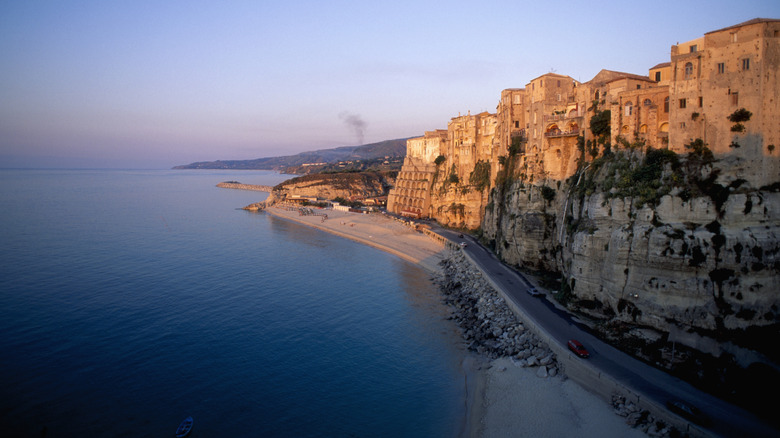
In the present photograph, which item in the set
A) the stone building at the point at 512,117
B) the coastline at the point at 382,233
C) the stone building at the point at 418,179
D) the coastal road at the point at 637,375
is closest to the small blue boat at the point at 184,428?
the coastal road at the point at 637,375

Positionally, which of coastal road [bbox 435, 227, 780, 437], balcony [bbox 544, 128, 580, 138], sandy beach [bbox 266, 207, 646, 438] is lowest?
sandy beach [bbox 266, 207, 646, 438]

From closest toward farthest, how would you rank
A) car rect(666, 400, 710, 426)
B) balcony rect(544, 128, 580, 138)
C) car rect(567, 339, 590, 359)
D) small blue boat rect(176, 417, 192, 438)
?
car rect(666, 400, 710, 426) → small blue boat rect(176, 417, 192, 438) → car rect(567, 339, 590, 359) → balcony rect(544, 128, 580, 138)

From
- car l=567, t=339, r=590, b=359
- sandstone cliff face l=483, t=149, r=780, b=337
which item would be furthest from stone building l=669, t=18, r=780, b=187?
car l=567, t=339, r=590, b=359

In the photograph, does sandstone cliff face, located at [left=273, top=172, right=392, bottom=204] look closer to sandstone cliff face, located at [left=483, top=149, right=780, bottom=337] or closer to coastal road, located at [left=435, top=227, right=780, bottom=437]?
coastal road, located at [left=435, top=227, right=780, bottom=437]

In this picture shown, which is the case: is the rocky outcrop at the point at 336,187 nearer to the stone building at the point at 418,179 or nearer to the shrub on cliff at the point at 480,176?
the stone building at the point at 418,179

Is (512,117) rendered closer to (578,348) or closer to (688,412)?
(578,348)

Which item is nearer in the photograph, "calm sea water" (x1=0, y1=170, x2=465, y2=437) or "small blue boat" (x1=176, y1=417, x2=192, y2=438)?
"small blue boat" (x1=176, y1=417, x2=192, y2=438)
